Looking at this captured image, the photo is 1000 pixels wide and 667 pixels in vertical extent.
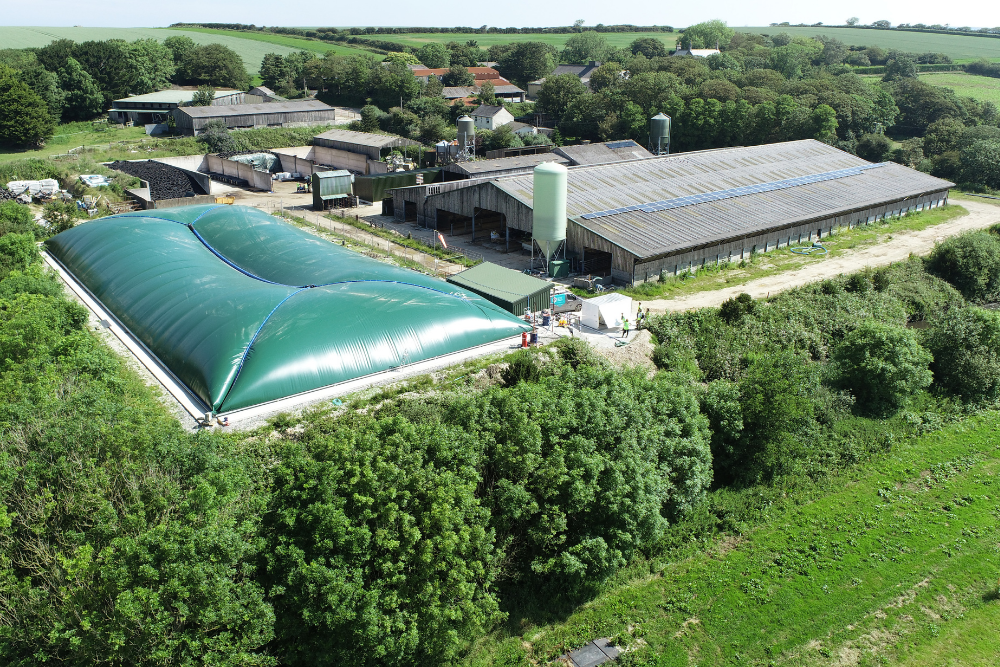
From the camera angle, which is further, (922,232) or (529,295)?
(922,232)

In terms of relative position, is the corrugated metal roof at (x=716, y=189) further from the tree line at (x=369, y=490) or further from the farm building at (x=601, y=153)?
the tree line at (x=369, y=490)

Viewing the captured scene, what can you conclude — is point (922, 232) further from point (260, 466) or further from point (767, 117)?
point (260, 466)

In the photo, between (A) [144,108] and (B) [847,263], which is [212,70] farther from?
→ (B) [847,263]

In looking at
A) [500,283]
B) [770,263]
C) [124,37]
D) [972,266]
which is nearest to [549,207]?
[500,283]

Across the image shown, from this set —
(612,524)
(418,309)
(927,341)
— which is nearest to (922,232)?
(927,341)

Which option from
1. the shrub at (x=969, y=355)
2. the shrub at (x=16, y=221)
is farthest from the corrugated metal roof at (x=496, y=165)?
the shrub at (x=969, y=355)

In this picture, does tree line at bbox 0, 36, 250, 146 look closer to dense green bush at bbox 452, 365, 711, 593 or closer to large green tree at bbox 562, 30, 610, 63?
large green tree at bbox 562, 30, 610, 63
